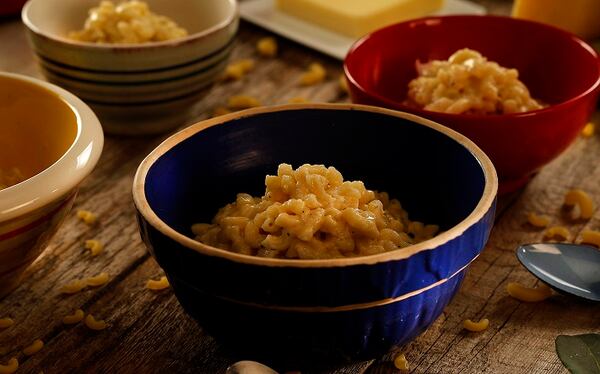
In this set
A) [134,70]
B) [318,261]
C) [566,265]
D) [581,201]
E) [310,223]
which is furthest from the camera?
[134,70]

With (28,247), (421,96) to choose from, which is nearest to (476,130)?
(421,96)

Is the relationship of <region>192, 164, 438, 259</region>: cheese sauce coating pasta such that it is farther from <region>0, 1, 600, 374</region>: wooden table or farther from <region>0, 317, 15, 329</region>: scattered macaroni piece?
<region>0, 317, 15, 329</region>: scattered macaroni piece

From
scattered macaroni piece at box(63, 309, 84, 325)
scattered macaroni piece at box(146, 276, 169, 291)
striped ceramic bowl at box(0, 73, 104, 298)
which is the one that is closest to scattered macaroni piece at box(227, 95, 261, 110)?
striped ceramic bowl at box(0, 73, 104, 298)

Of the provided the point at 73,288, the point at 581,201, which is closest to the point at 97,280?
the point at 73,288

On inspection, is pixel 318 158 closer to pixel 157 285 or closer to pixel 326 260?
pixel 157 285

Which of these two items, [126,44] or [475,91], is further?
[126,44]
